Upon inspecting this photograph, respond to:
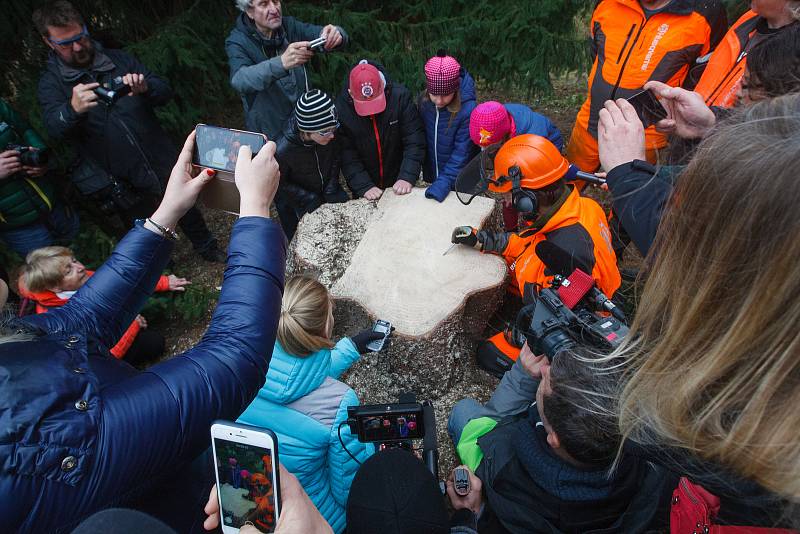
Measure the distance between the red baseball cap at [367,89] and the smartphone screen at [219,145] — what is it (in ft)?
6.57

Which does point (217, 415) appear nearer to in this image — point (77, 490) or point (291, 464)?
point (77, 490)

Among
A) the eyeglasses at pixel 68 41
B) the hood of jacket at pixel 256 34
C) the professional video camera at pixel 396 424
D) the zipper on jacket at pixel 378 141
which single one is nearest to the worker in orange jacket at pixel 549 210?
the professional video camera at pixel 396 424

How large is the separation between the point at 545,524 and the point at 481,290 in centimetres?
171

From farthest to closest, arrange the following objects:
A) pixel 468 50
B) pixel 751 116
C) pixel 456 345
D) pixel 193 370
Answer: pixel 468 50 < pixel 456 345 < pixel 193 370 < pixel 751 116

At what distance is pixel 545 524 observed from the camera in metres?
1.62

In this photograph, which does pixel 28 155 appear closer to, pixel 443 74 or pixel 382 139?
pixel 382 139

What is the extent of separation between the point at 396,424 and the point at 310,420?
1.37 feet

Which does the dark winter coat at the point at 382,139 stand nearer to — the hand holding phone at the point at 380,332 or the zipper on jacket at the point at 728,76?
the hand holding phone at the point at 380,332

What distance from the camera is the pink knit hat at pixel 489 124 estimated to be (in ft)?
11.5

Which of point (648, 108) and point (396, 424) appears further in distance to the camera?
point (648, 108)

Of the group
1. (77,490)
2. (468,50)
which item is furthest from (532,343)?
(468,50)

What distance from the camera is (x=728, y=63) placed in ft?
10.2

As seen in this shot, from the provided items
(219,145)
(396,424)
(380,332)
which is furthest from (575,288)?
(219,145)

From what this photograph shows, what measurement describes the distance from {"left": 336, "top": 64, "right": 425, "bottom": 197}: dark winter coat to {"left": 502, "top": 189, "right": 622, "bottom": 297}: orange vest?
1503 millimetres
